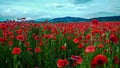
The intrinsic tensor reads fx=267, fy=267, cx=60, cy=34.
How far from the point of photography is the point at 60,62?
119 inches

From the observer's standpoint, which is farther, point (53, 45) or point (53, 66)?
point (53, 45)

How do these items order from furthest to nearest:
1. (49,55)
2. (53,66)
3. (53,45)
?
(53,45)
(49,55)
(53,66)

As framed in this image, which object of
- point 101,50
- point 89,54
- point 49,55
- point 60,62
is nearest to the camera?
point 60,62

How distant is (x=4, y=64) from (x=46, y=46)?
37.4 inches

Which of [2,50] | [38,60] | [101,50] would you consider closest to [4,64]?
[2,50]

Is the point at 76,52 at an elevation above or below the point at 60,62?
below

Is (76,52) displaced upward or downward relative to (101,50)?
downward

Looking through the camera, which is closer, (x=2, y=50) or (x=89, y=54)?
(x=89, y=54)

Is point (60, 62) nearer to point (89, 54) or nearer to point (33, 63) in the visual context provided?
point (89, 54)

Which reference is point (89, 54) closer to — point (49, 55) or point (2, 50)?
point (49, 55)

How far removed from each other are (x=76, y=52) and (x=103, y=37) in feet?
4.75

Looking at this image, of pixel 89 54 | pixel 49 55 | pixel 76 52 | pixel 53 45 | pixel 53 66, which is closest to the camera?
pixel 89 54

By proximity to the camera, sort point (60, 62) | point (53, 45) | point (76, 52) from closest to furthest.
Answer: point (60, 62) → point (53, 45) → point (76, 52)

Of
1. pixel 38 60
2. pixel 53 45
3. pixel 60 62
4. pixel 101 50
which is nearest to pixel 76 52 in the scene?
pixel 53 45
